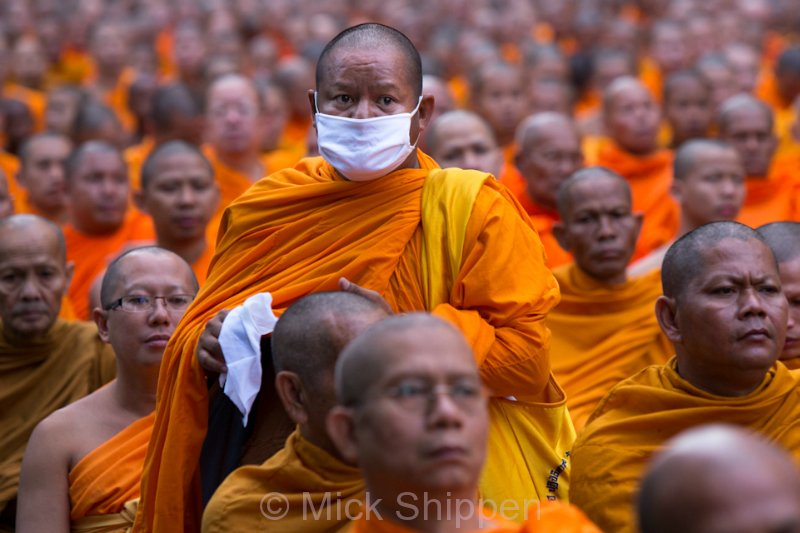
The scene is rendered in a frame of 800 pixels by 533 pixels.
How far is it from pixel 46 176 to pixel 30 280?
380cm

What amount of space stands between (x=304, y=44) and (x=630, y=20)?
450 cm

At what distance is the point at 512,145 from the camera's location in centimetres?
1096

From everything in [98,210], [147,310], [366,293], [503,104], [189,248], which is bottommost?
[366,293]

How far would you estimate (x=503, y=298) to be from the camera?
163 inches

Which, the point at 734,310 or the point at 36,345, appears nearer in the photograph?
the point at 734,310

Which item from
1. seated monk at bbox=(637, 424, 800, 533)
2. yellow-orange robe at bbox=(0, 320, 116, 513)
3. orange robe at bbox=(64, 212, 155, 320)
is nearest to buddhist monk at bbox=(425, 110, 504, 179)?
orange robe at bbox=(64, 212, 155, 320)

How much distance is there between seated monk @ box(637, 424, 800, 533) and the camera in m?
2.41

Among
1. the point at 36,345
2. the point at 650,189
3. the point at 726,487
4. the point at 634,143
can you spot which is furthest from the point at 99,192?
the point at 726,487

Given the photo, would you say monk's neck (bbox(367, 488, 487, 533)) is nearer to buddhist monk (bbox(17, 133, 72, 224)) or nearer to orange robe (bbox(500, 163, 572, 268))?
orange robe (bbox(500, 163, 572, 268))

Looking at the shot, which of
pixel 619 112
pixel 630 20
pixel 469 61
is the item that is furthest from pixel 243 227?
pixel 630 20

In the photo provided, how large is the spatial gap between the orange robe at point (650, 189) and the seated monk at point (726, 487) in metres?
5.59

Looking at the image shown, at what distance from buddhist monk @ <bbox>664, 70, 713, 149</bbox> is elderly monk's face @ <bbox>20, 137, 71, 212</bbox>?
189 inches

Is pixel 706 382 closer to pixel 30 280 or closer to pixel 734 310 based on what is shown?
pixel 734 310

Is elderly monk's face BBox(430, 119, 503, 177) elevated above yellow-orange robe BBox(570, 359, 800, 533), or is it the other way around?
elderly monk's face BBox(430, 119, 503, 177)
